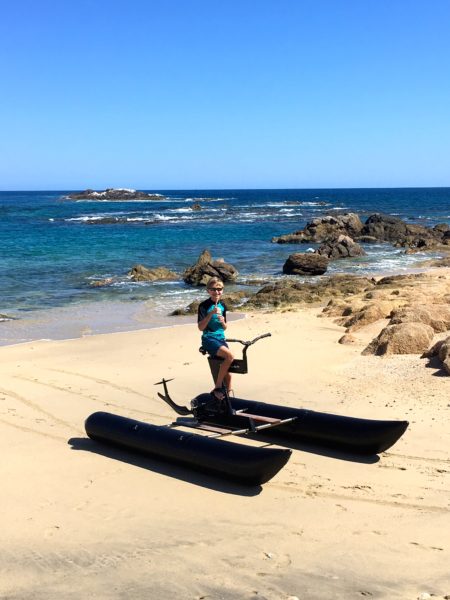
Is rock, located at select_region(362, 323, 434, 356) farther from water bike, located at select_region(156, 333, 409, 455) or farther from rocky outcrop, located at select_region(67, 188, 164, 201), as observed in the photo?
rocky outcrop, located at select_region(67, 188, 164, 201)

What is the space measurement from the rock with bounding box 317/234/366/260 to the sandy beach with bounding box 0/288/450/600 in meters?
21.4

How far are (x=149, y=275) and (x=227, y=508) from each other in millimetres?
18167

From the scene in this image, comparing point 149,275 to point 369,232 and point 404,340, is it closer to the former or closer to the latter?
point 404,340

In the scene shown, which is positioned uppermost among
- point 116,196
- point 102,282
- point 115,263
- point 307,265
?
point 116,196

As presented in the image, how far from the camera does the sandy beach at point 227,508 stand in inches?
162

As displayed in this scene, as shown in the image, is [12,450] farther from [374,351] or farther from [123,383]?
[374,351]

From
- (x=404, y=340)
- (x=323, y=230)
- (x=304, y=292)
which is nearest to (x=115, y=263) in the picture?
(x=304, y=292)

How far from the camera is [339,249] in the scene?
30594mm

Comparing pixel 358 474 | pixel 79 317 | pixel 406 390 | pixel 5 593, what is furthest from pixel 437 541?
pixel 79 317

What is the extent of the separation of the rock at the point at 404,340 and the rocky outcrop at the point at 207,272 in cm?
1211

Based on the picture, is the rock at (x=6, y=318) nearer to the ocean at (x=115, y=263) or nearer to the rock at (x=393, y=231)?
the ocean at (x=115, y=263)

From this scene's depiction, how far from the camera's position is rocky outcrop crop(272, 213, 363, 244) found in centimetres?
3756

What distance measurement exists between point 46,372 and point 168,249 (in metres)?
24.0

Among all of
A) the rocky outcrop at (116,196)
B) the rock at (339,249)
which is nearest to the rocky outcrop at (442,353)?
the rock at (339,249)
